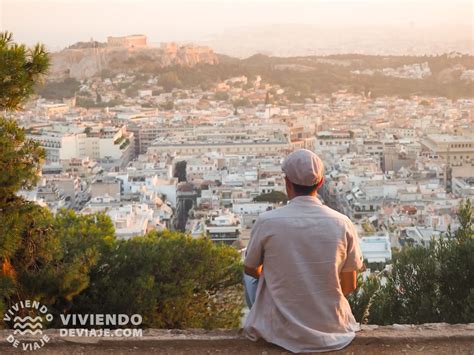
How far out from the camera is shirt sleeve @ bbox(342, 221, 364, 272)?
180 centimetres

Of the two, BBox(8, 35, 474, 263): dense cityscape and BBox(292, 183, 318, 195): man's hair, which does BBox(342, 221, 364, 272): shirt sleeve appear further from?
BBox(8, 35, 474, 263): dense cityscape

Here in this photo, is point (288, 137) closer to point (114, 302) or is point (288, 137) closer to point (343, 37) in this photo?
point (114, 302)

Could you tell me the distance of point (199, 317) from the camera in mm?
3562

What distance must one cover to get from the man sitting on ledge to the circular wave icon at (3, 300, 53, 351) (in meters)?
0.60

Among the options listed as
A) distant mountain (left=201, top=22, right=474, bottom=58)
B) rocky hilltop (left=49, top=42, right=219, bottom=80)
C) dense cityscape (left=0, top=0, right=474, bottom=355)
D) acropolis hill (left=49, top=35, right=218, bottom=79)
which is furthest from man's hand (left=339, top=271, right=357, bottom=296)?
distant mountain (left=201, top=22, right=474, bottom=58)

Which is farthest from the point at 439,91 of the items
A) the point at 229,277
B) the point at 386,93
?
the point at 229,277

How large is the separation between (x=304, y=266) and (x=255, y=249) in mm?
115

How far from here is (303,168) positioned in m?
1.76

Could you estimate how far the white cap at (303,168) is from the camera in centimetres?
176

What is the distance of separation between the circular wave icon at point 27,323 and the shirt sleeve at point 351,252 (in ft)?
2.54

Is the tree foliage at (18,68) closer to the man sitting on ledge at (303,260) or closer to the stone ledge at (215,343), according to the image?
the stone ledge at (215,343)

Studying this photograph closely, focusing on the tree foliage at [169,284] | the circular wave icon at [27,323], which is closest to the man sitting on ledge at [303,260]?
the circular wave icon at [27,323]

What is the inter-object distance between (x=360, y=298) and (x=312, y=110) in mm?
34496

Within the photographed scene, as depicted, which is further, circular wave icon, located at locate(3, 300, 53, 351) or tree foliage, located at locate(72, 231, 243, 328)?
tree foliage, located at locate(72, 231, 243, 328)
